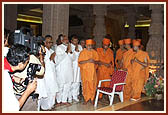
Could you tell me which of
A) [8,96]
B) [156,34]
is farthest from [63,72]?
[156,34]

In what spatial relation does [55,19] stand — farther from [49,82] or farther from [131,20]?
[131,20]

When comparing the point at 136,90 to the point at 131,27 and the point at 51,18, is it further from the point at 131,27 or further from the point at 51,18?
the point at 131,27

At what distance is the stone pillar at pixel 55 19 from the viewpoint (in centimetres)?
618

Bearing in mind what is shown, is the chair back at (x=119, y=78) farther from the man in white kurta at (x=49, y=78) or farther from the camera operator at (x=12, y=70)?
the camera operator at (x=12, y=70)

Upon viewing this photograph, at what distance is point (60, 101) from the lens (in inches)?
206

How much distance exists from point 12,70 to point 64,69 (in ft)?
10.6

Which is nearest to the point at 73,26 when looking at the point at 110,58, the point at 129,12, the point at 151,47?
the point at 129,12

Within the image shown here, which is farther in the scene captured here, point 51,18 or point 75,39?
point 51,18

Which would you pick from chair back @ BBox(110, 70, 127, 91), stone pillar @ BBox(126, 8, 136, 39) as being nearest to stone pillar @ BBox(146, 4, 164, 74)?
chair back @ BBox(110, 70, 127, 91)

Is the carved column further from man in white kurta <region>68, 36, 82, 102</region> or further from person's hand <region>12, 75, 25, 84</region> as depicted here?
person's hand <region>12, 75, 25, 84</region>

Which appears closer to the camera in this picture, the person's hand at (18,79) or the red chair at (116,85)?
the person's hand at (18,79)

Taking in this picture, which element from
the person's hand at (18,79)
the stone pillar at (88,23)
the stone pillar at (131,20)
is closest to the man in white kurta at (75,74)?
the person's hand at (18,79)

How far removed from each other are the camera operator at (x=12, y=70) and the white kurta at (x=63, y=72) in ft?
9.93

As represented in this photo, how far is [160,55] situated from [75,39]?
3.91 meters
